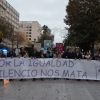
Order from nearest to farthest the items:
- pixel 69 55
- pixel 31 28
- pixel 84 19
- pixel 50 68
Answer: pixel 50 68
pixel 69 55
pixel 84 19
pixel 31 28

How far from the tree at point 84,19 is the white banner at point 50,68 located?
2235 centimetres

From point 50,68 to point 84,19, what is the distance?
23410 millimetres

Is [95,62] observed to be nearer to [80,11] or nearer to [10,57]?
[10,57]

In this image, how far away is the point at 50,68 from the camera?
11445 millimetres

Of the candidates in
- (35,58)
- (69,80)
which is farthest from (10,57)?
(69,80)

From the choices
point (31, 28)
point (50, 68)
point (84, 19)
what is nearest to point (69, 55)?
point (50, 68)

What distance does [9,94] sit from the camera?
25.9ft

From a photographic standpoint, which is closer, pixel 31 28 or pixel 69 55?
pixel 69 55

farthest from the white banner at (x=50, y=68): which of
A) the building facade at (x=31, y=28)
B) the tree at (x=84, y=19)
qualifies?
the building facade at (x=31, y=28)

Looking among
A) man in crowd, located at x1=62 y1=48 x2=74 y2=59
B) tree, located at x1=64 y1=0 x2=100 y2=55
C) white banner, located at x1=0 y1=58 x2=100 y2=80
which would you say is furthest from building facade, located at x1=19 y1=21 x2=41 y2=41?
white banner, located at x1=0 y1=58 x2=100 y2=80

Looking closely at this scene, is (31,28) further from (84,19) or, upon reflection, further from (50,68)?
(50,68)

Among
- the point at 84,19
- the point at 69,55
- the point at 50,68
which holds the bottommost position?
the point at 50,68

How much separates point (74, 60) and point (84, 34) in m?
23.7

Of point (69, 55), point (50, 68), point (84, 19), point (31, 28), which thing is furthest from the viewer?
point (31, 28)
